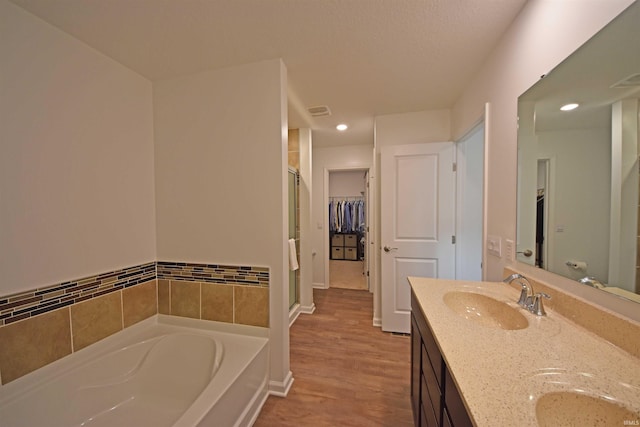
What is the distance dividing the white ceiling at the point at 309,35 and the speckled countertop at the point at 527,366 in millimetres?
1531

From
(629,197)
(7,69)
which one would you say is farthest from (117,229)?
(629,197)

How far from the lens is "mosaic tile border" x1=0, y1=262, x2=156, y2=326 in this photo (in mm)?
1133

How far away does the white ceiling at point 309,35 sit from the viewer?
1169 mm

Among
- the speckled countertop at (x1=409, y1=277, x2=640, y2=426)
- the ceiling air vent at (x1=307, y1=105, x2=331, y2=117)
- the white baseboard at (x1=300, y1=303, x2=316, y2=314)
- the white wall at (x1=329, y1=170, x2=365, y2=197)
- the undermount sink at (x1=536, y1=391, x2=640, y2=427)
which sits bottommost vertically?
the white baseboard at (x1=300, y1=303, x2=316, y2=314)

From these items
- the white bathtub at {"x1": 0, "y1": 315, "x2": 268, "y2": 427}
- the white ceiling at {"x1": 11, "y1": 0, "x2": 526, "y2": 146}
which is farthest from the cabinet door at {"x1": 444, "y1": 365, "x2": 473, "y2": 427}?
the white ceiling at {"x1": 11, "y1": 0, "x2": 526, "y2": 146}

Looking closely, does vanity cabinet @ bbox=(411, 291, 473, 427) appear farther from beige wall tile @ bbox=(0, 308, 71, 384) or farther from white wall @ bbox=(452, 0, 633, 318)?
beige wall tile @ bbox=(0, 308, 71, 384)

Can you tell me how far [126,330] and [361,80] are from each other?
8.65 ft

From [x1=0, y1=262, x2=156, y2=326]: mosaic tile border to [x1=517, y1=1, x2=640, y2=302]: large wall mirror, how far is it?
2.55 metres

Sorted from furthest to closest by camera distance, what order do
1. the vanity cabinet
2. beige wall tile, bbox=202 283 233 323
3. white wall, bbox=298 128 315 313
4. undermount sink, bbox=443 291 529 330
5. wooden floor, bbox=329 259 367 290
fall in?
wooden floor, bbox=329 259 367 290 < white wall, bbox=298 128 315 313 < beige wall tile, bbox=202 283 233 323 < undermount sink, bbox=443 291 529 330 < the vanity cabinet

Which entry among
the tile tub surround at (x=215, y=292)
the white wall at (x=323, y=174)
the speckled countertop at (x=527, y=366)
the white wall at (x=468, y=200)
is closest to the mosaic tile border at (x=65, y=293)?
the tile tub surround at (x=215, y=292)

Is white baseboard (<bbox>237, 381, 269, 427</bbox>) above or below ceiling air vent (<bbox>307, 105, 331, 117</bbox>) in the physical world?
below

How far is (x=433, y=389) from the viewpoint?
916 mm

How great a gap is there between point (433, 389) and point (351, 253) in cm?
499

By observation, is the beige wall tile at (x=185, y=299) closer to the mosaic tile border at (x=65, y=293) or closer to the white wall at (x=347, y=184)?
the mosaic tile border at (x=65, y=293)
